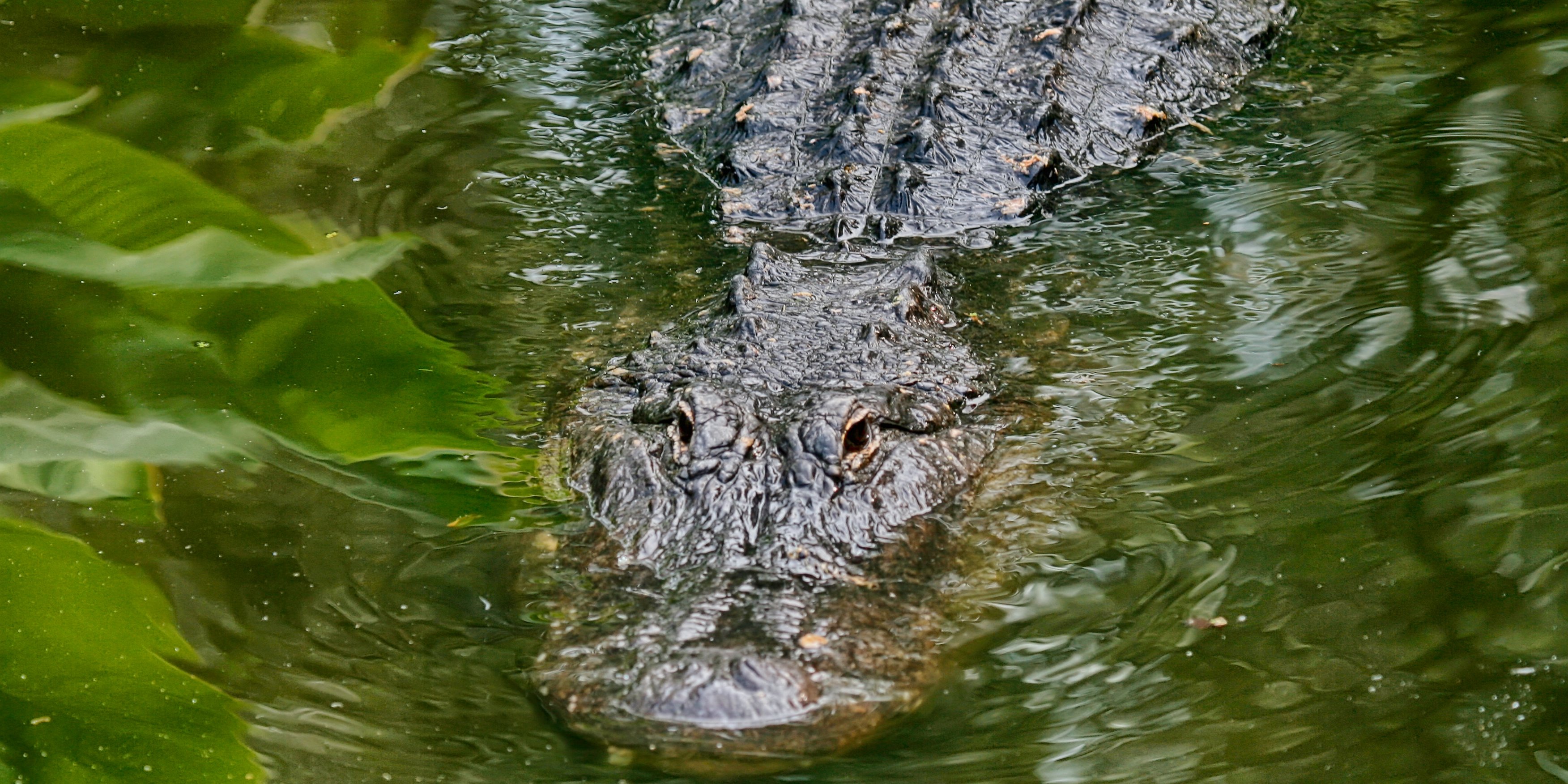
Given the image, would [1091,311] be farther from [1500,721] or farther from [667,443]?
[1500,721]

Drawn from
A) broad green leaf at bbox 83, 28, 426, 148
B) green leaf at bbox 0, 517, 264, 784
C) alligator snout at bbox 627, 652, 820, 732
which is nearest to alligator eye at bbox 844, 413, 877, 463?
alligator snout at bbox 627, 652, 820, 732

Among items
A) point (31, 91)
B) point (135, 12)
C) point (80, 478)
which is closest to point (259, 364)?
point (80, 478)

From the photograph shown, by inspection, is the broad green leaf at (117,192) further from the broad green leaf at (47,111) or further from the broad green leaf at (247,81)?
the broad green leaf at (247,81)

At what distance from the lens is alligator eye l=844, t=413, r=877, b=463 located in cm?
366

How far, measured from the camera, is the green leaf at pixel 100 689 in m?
2.65

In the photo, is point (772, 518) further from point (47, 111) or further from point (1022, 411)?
point (47, 111)

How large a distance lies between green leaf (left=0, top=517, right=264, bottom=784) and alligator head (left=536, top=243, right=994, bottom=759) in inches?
28.1

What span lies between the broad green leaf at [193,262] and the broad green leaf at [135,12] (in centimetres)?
275

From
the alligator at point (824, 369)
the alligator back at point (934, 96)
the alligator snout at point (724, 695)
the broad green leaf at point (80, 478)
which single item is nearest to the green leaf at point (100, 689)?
the broad green leaf at point (80, 478)

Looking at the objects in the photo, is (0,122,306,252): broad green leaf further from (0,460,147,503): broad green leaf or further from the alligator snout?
the alligator snout

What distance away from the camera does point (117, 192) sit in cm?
547

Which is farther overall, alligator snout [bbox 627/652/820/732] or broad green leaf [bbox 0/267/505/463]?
broad green leaf [bbox 0/267/505/463]

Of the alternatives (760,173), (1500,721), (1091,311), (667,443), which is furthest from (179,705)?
(760,173)

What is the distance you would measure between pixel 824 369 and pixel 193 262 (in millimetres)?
2510
